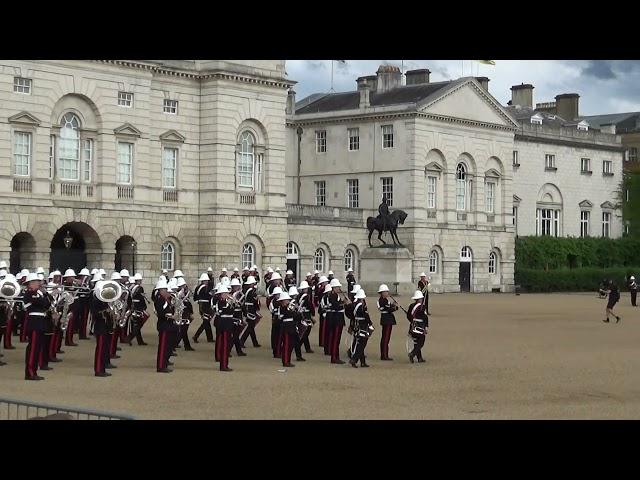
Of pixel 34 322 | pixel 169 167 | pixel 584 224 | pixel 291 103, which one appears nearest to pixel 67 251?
pixel 169 167

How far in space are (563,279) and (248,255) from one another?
1047 inches

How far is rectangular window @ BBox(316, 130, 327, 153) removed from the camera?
242ft

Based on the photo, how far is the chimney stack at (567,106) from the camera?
92812mm

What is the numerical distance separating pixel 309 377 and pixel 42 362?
4.92 m

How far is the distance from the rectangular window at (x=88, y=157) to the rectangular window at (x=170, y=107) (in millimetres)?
4350

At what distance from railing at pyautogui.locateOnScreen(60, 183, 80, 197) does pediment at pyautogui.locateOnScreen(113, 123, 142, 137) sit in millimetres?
2779

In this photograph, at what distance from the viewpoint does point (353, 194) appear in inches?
2862

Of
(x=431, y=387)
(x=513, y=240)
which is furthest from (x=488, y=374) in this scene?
(x=513, y=240)

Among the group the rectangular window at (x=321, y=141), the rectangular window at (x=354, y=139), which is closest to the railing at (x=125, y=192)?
the rectangular window at (x=354, y=139)

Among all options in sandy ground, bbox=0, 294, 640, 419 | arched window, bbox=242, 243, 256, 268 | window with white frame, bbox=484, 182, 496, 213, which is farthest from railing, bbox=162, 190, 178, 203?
window with white frame, bbox=484, 182, 496, 213

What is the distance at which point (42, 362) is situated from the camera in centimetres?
2391

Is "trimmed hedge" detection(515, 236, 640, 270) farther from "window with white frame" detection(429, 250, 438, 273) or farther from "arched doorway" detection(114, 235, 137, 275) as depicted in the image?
"arched doorway" detection(114, 235, 137, 275)

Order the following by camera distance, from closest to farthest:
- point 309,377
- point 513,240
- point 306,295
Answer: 1. point 309,377
2. point 306,295
3. point 513,240
